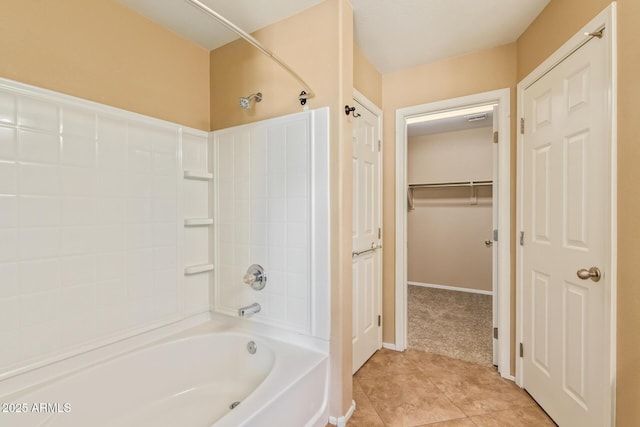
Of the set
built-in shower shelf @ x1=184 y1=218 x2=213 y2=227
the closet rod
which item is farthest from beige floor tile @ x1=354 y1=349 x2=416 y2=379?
the closet rod

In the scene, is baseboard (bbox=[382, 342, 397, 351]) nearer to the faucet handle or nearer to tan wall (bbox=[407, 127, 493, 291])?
the faucet handle

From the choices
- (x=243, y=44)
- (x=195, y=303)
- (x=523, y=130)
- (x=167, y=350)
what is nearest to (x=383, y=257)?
(x=523, y=130)

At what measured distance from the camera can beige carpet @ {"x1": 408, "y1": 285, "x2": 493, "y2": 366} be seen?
2.41 meters

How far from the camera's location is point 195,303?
192 centimetres

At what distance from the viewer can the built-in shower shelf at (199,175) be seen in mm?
1865

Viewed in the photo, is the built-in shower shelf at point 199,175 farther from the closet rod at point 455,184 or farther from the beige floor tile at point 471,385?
the closet rod at point 455,184

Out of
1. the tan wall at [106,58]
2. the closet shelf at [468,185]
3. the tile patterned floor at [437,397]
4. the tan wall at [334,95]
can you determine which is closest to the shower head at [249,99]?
the tan wall at [334,95]

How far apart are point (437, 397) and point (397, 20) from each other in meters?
2.46

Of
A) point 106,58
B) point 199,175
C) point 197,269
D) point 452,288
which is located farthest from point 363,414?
point 452,288

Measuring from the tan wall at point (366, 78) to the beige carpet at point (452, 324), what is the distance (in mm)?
2238

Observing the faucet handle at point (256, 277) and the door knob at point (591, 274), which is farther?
the faucet handle at point (256, 277)

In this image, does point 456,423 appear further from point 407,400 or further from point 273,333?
point 273,333

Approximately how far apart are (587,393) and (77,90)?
2959 millimetres

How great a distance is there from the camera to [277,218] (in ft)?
5.62
